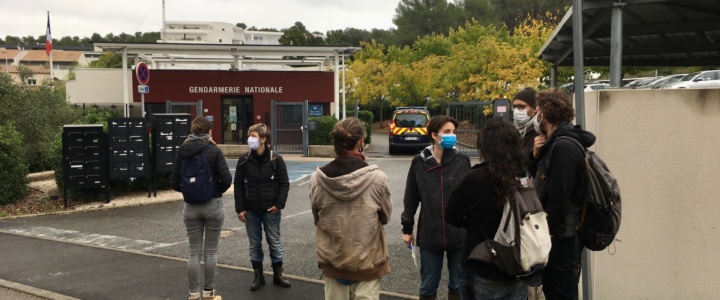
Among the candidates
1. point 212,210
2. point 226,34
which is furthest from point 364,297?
point 226,34

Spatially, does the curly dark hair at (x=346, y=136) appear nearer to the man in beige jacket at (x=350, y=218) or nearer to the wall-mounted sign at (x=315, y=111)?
the man in beige jacket at (x=350, y=218)

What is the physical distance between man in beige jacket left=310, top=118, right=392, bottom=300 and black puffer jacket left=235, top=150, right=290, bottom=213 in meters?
2.00

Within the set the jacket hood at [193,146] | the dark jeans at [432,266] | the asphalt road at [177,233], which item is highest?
the jacket hood at [193,146]

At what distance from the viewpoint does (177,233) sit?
891 cm

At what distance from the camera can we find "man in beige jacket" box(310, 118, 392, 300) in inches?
143

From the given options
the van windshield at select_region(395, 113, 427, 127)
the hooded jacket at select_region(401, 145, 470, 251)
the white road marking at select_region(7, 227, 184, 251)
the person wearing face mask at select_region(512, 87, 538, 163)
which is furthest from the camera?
the van windshield at select_region(395, 113, 427, 127)

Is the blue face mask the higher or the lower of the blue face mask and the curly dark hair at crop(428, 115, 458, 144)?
the lower

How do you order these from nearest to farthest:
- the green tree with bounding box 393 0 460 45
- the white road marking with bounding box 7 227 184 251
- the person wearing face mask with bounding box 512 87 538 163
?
the person wearing face mask with bounding box 512 87 538 163
the white road marking with bounding box 7 227 184 251
the green tree with bounding box 393 0 460 45

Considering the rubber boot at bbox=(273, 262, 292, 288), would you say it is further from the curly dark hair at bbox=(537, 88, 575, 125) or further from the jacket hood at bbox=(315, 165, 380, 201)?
the curly dark hair at bbox=(537, 88, 575, 125)

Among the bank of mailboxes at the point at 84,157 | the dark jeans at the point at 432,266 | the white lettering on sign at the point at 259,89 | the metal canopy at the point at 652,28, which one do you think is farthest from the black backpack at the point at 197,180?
the white lettering on sign at the point at 259,89

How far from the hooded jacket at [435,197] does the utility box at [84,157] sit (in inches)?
353

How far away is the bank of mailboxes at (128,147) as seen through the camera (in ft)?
38.2

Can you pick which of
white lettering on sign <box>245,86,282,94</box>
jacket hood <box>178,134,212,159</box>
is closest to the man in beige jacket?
jacket hood <box>178,134,212,159</box>

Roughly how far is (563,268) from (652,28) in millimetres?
4364
